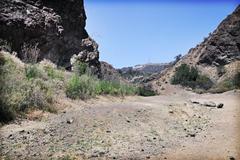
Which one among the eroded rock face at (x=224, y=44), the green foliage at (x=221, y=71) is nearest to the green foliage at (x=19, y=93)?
the green foliage at (x=221, y=71)

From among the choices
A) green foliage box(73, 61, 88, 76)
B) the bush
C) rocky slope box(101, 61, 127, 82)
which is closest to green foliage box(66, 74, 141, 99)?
the bush

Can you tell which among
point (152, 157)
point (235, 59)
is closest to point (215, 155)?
point (152, 157)

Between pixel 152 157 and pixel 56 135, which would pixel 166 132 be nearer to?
pixel 152 157

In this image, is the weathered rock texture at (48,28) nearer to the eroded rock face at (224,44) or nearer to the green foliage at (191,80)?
the green foliage at (191,80)

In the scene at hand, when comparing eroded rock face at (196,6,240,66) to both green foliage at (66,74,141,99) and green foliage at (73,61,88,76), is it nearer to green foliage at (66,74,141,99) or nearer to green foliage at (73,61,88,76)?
green foliage at (73,61,88,76)

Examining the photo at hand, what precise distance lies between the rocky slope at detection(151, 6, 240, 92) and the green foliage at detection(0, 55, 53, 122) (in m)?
26.4

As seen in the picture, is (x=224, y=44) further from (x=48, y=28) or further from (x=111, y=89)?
(x=111, y=89)

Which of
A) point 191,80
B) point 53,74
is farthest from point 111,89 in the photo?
point 191,80

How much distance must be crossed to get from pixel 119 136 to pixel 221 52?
32.3 meters

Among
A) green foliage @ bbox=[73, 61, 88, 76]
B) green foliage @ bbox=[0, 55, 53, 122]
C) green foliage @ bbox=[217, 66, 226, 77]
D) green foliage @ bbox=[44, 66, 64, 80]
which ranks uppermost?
green foliage @ bbox=[217, 66, 226, 77]

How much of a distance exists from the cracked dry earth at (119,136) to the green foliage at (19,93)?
398 mm

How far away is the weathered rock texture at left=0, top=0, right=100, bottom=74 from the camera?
17.2 metres

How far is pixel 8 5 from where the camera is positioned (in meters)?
17.4

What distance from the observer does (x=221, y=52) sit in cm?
3959
